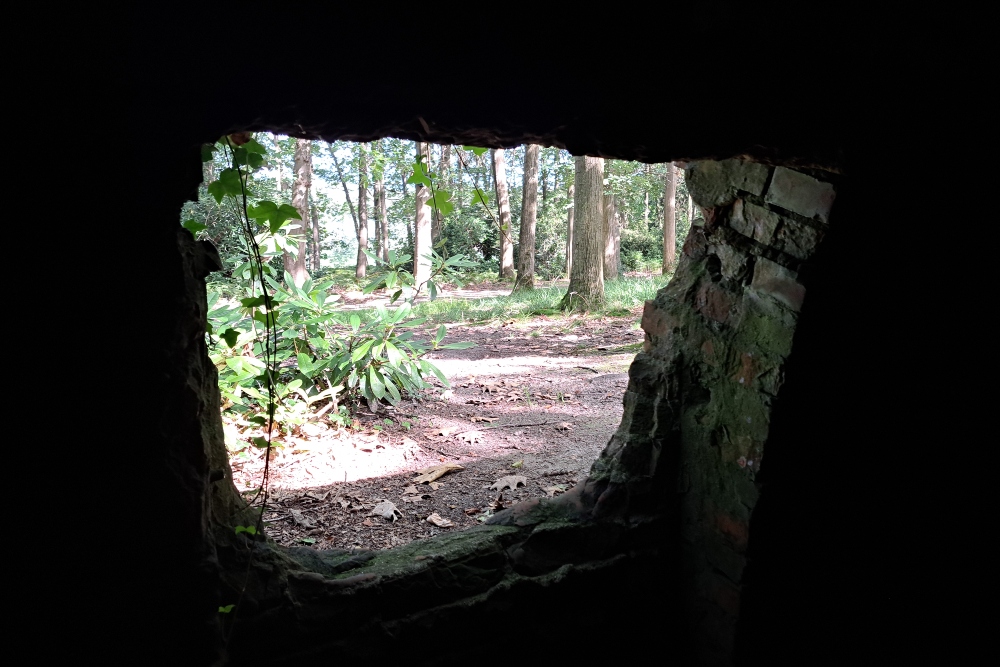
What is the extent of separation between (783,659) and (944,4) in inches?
71.6

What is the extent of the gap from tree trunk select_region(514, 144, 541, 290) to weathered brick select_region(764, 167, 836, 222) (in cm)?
953

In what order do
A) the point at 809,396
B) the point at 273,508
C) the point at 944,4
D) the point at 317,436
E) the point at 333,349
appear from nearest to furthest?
the point at 944,4, the point at 809,396, the point at 273,508, the point at 317,436, the point at 333,349

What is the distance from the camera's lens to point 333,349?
4.17 metres

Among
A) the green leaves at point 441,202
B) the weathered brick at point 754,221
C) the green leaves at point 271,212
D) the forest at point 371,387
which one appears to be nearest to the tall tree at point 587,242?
the forest at point 371,387

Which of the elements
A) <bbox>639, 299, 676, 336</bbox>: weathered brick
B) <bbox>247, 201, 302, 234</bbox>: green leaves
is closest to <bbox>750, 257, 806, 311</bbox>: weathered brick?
<bbox>639, 299, 676, 336</bbox>: weathered brick

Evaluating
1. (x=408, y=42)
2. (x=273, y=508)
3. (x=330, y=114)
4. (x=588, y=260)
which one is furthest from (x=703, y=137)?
(x=588, y=260)

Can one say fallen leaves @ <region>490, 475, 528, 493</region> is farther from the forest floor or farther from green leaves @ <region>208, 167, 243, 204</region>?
green leaves @ <region>208, 167, 243, 204</region>

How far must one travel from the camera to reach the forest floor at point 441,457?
3.00 m

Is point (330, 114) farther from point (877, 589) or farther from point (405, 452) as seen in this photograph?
point (405, 452)

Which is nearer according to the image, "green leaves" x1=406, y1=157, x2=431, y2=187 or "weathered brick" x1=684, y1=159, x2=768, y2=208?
"green leaves" x1=406, y1=157, x2=431, y2=187

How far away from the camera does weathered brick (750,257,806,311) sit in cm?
177

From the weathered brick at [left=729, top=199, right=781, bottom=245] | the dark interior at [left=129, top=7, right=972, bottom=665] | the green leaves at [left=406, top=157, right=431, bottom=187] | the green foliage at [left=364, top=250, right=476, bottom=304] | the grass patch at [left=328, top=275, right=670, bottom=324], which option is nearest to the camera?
the dark interior at [left=129, top=7, right=972, bottom=665]

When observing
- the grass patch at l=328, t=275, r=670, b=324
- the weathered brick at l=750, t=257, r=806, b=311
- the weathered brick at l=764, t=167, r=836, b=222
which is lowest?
the grass patch at l=328, t=275, r=670, b=324

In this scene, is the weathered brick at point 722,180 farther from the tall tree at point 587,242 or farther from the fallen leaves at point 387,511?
the tall tree at point 587,242
